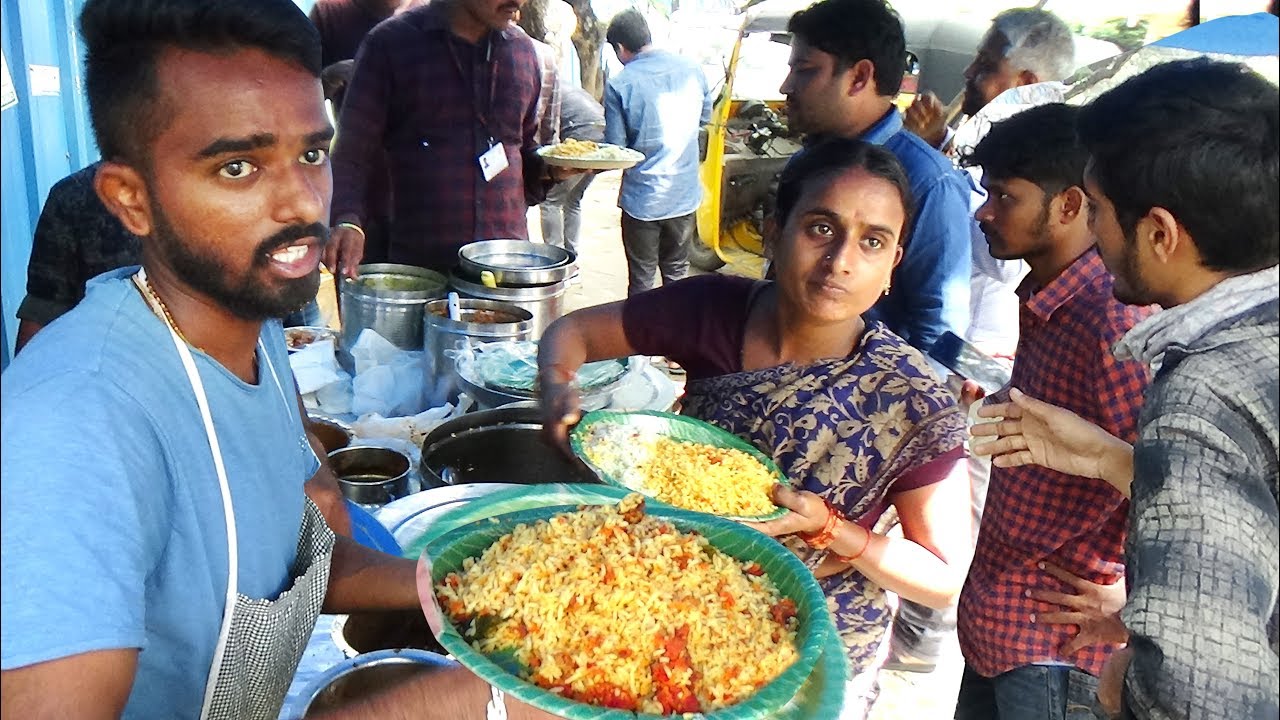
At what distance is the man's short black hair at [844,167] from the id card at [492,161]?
2123mm

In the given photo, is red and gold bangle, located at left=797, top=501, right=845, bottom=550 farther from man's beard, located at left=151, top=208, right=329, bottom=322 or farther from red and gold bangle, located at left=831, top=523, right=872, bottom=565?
man's beard, located at left=151, top=208, right=329, bottom=322

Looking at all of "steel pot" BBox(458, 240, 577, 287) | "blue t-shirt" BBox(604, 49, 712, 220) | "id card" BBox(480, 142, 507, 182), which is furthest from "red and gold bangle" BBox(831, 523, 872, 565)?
"blue t-shirt" BBox(604, 49, 712, 220)

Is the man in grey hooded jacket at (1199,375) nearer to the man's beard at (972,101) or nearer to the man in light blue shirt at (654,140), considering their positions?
the man's beard at (972,101)

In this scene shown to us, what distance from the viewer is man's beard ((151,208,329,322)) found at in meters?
1.27

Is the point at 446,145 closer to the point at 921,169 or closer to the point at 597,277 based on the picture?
the point at 921,169

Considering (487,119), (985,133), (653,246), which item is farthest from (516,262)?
(653,246)

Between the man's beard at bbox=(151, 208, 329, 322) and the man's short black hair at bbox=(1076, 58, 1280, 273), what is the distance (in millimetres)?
1225

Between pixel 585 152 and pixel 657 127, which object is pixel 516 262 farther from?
pixel 657 127

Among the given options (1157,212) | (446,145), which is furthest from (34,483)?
(446,145)

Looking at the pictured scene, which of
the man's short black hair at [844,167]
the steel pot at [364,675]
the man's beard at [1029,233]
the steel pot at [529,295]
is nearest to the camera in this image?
the steel pot at [364,675]

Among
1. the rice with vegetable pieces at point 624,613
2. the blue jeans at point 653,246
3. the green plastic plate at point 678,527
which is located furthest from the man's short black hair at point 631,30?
the rice with vegetable pieces at point 624,613

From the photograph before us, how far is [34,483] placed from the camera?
0.94 m

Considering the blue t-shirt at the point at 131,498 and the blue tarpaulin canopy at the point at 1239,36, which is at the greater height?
the blue tarpaulin canopy at the point at 1239,36

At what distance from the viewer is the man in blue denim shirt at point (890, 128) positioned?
3117 millimetres
